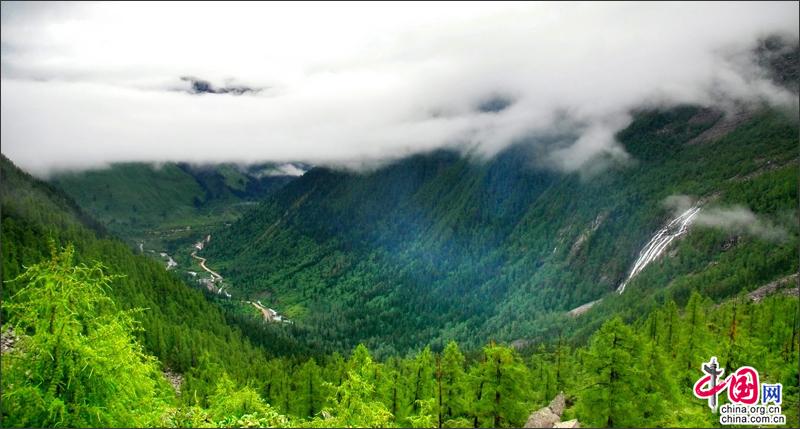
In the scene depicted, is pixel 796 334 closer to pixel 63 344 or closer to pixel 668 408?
pixel 668 408

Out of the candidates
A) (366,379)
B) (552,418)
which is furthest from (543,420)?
(366,379)

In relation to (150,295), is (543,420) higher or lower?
lower

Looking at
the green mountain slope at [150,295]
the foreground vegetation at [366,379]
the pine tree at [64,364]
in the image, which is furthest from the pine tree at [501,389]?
the green mountain slope at [150,295]

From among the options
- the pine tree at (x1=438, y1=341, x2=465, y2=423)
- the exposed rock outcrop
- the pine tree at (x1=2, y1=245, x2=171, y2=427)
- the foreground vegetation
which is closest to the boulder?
the exposed rock outcrop

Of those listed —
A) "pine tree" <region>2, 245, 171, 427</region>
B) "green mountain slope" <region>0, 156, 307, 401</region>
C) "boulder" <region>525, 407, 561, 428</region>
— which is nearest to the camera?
"pine tree" <region>2, 245, 171, 427</region>

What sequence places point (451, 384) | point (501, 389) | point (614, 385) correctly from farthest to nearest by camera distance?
point (451, 384), point (501, 389), point (614, 385)

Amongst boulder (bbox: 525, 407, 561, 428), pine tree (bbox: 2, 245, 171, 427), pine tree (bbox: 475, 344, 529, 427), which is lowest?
boulder (bbox: 525, 407, 561, 428)

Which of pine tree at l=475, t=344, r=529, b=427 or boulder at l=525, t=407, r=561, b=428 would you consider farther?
pine tree at l=475, t=344, r=529, b=427

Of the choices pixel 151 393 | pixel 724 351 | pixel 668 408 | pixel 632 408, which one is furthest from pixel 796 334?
pixel 151 393

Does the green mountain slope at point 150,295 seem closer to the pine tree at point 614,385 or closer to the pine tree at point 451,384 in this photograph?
the pine tree at point 451,384

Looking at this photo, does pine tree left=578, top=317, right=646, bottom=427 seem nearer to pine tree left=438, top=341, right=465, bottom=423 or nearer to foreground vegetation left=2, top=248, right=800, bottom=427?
foreground vegetation left=2, top=248, right=800, bottom=427

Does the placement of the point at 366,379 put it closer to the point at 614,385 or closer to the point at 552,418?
the point at 552,418
